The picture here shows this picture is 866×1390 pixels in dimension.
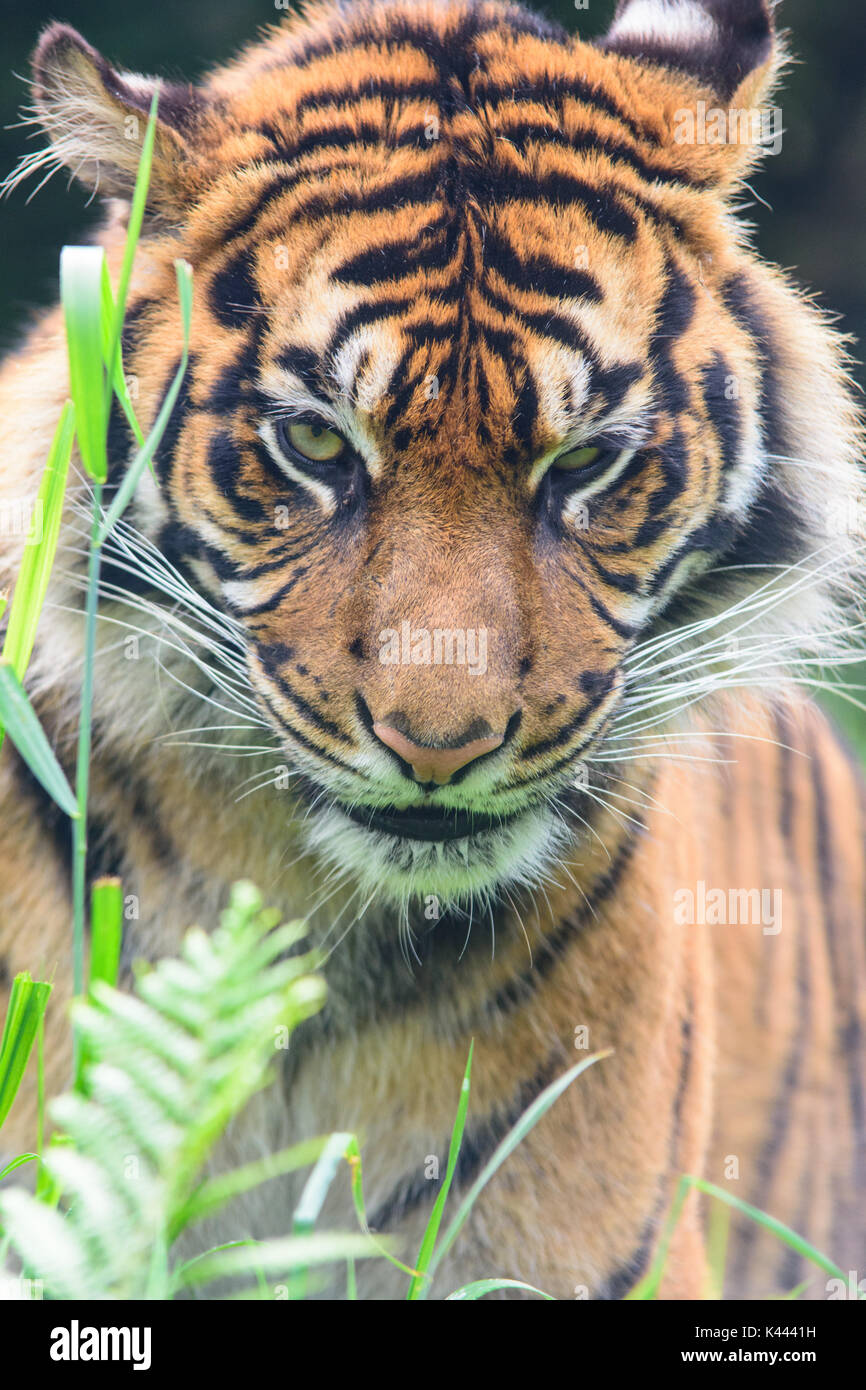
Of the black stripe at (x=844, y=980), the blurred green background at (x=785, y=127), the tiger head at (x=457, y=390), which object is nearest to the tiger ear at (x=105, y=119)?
the tiger head at (x=457, y=390)

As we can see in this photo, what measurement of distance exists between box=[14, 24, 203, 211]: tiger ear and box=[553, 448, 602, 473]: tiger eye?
1.83ft

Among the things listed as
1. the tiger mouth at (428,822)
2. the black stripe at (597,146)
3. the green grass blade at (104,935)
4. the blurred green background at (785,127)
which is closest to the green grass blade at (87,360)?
the green grass blade at (104,935)

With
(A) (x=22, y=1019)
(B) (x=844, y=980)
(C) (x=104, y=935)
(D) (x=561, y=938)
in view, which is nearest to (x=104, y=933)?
(C) (x=104, y=935)

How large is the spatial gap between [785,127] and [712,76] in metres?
3.20

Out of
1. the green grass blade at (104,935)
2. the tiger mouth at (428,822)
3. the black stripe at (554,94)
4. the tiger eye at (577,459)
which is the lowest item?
the green grass blade at (104,935)

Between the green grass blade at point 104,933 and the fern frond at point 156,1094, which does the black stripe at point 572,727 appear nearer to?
the green grass blade at point 104,933

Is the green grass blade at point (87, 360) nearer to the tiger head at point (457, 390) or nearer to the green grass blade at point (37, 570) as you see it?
the green grass blade at point (37, 570)

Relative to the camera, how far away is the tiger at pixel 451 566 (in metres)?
1.44

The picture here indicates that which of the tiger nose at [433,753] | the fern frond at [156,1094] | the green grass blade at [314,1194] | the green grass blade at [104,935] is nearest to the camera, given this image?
the fern frond at [156,1094]

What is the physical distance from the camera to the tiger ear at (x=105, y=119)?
153 centimetres

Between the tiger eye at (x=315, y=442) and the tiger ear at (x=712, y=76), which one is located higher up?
the tiger ear at (x=712, y=76)

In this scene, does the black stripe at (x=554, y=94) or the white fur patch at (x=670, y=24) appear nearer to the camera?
the black stripe at (x=554, y=94)

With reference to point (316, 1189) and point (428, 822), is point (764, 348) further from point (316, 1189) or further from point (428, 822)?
point (316, 1189)

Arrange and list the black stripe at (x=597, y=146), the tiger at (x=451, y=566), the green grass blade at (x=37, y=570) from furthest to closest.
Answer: the black stripe at (x=597, y=146)
the tiger at (x=451, y=566)
the green grass blade at (x=37, y=570)
